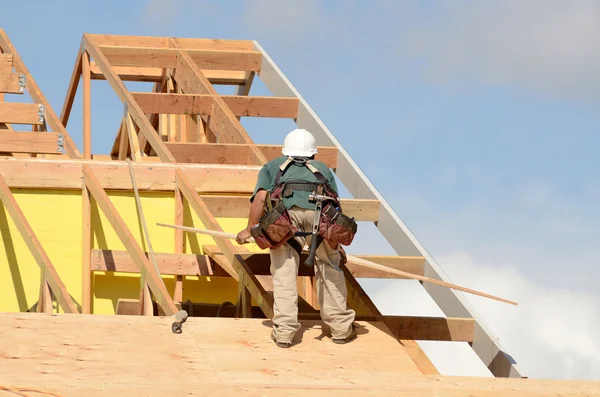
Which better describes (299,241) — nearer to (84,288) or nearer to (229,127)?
(84,288)

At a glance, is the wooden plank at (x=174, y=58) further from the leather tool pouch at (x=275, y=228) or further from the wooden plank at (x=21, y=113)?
the leather tool pouch at (x=275, y=228)

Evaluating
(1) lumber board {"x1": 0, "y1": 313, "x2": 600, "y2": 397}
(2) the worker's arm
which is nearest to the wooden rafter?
(1) lumber board {"x1": 0, "y1": 313, "x2": 600, "y2": 397}

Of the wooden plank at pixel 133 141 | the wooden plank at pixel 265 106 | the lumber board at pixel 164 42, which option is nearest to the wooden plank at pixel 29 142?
the wooden plank at pixel 133 141

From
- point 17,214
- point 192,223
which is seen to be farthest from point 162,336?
point 192,223

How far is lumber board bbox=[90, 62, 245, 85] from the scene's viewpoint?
15.7 m

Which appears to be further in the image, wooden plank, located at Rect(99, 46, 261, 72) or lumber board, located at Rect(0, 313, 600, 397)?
wooden plank, located at Rect(99, 46, 261, 72)

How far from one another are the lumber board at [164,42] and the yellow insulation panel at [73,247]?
16.0 ft

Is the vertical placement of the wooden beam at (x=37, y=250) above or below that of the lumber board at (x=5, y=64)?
below

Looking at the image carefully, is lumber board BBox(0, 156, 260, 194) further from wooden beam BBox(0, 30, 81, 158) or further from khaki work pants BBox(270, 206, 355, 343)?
khaki work pants BBox(270, 206, 355, 343)

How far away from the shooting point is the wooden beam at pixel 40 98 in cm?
1209

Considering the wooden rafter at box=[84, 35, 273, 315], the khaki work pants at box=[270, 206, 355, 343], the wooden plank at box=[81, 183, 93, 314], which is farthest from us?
the wooden plank at box=[81, 183, 93, 314]

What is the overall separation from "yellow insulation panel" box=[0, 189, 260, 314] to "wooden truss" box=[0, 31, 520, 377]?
124 millimetres

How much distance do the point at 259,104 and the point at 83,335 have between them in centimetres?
691

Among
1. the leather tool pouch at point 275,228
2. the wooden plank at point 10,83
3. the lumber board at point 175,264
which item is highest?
the wooden plank at point 10,83
